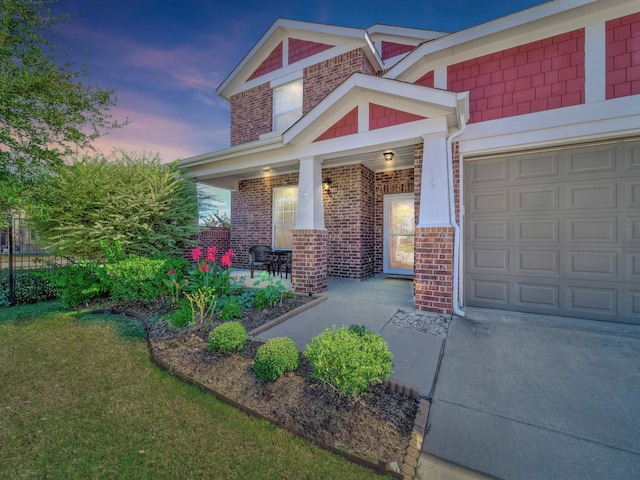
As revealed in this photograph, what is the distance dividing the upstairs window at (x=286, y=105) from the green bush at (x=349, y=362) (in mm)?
7857

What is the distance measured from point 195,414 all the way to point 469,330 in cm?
348

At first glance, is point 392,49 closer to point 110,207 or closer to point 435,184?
point 435,184

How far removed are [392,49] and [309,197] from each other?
662 centimetres

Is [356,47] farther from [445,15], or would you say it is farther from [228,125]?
[228,125]

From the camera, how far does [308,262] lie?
18.3ft

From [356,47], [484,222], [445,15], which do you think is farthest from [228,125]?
[484,222]

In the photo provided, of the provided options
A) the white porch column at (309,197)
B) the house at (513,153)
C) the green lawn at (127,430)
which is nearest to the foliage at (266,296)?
the house at (513,153)

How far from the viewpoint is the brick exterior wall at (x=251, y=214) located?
897 cm

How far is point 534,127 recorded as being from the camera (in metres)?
4.29

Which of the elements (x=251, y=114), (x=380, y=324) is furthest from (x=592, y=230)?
(x=251, y=114)

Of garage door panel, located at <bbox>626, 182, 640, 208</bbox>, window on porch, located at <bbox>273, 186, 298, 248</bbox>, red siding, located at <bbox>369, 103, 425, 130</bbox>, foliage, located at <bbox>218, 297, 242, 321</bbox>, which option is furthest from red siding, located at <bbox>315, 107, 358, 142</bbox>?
garage door panel, located at <bbox>626, 182, 640, 208</bbox>

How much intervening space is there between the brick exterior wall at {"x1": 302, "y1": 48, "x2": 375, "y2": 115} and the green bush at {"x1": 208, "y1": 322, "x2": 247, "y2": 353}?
22.0 ft

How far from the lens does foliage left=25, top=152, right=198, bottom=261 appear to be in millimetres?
5535

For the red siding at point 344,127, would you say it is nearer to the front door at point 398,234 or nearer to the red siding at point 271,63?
the front door at point 398,234
